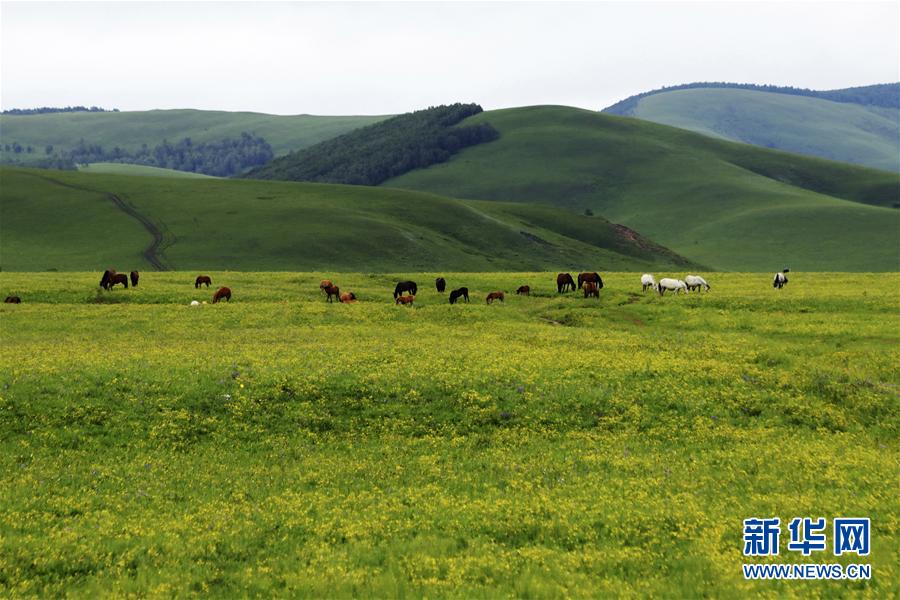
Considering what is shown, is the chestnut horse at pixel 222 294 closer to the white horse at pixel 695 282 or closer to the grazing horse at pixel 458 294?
the grazing horse at pixel 458 294

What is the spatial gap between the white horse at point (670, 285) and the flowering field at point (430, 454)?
11.9 meters

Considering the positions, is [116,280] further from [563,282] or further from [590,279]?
[590,279]

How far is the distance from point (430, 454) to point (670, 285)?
3738 cm

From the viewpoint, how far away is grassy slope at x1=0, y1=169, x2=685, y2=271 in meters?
107

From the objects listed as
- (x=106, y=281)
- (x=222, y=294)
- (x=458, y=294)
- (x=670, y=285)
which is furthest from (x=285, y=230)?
(x=670, y=285)

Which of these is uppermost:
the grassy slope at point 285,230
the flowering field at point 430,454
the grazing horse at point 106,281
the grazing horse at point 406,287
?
the grassy slope at point 285,230

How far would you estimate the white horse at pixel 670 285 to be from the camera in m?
55.3

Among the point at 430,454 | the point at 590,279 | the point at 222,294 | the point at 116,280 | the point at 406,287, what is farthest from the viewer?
the point at 590,279

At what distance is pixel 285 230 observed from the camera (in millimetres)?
118312

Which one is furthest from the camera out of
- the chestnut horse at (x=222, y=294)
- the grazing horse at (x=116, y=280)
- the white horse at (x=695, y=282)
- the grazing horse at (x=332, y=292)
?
the white horse at (x=695, y=282)

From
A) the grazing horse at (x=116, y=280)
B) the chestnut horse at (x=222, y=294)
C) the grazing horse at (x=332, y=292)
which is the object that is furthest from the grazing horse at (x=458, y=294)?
the grazing horse at (x=116, y=280)

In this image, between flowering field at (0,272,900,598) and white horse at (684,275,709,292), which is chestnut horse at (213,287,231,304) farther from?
white horse at (684,275,709,292)

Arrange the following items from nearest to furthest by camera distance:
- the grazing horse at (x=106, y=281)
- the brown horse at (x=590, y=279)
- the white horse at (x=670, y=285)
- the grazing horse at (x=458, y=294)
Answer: the grazing horse at (x=458, y=294), the grazing horse at (x=106, y=281), the white horse at (x=670, y=285), the brown horse at (x=590, y=279)

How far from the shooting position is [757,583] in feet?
48.6
